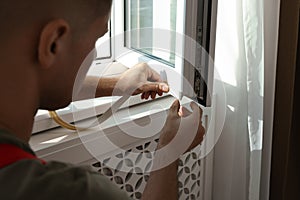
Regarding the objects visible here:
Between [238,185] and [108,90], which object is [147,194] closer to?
[108,90]

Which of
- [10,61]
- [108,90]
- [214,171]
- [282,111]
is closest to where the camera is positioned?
[10,61]

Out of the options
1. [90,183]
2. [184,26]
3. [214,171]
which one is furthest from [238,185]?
[90,183]

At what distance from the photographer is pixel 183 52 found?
3.91 feet

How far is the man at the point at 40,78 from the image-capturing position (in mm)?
572

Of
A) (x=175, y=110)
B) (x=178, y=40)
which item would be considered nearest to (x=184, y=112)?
(x=175, y=110)

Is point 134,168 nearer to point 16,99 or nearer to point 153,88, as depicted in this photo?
point 153,88

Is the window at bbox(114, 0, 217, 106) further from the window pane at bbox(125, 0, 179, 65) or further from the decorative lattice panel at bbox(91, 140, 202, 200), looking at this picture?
the decorative lattice panel at bbox(91, 140, 202, 200)

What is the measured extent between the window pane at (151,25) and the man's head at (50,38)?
55cm

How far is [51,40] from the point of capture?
0.60 meters

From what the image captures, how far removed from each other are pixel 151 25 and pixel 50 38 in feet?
2.42

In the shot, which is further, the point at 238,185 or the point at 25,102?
the point at 238,185

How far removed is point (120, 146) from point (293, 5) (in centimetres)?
59

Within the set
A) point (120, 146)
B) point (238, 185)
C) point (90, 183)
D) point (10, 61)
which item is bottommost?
point (238, 185)

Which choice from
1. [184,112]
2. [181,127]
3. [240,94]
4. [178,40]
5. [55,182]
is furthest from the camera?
[240,94]
